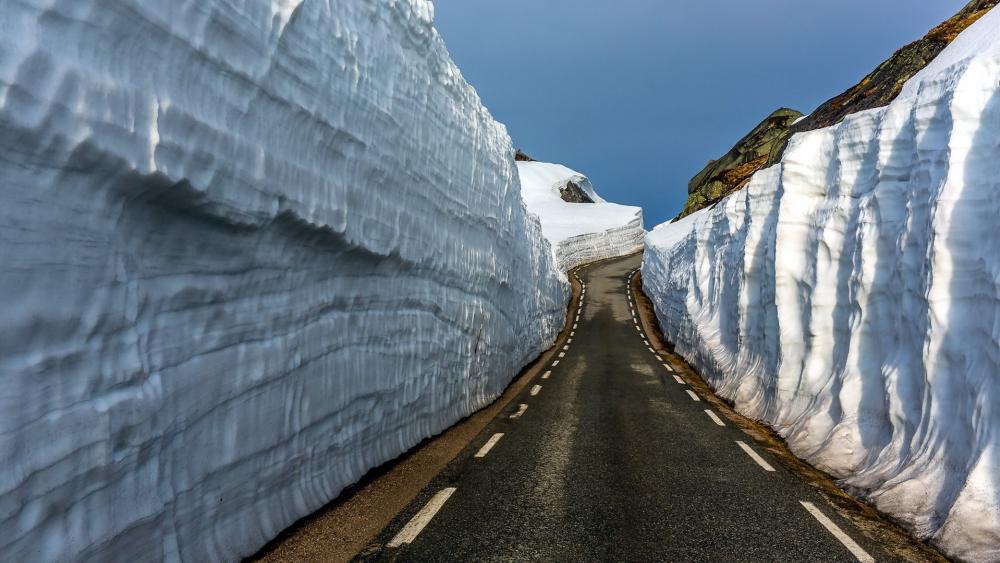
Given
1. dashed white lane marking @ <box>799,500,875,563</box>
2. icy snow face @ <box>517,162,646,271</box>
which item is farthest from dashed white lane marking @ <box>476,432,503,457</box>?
icy snow face @ <box>517,162,646,271</box>

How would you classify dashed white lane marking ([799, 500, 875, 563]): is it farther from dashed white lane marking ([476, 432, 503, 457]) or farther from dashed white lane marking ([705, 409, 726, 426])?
dashed white lane marking ([705, 409, 726, 426])

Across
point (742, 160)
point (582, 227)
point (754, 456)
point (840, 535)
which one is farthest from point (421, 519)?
point (582, 227)

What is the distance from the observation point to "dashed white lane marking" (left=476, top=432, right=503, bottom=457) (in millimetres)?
7305

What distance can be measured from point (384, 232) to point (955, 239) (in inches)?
234

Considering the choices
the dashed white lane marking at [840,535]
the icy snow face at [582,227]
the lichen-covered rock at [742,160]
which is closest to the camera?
the dashed white lane marking at [840,535]

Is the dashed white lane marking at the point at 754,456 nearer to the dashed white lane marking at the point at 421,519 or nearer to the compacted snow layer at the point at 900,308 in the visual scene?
the compacted snow layer at the point at 900,308

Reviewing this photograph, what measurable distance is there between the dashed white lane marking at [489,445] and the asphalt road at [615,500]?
0.05 metres

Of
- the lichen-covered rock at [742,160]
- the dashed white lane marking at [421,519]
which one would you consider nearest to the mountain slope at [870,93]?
the lichen-covered rock at [742,160]

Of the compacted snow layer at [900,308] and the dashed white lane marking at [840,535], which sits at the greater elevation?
Result: the compacted snow layer at [900,308]

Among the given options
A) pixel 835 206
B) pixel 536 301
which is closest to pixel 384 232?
pixel 835 206

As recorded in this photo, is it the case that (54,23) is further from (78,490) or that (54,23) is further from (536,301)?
(536,301)

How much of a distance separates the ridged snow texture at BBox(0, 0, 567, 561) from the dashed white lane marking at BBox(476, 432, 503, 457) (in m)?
0.97

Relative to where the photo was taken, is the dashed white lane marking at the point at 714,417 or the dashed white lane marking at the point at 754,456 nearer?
the dashed white lane marking at the point at 754,456

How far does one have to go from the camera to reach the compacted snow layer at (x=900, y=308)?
16.3 ft
